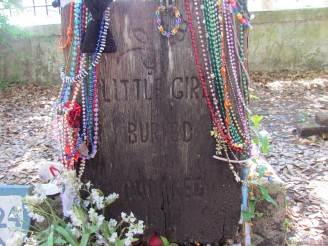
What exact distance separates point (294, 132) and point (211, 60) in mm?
3213

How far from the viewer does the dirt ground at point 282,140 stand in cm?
292

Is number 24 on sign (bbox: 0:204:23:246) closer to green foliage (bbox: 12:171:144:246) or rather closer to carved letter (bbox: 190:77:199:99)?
green foliage (bbox: 12:171:144:246)

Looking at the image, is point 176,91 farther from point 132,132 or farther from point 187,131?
point 132,132

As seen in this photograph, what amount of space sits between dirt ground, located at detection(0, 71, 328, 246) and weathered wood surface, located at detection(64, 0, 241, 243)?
70 centimetres

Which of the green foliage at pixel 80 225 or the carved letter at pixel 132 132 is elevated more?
the carved letter at pixel 132 132

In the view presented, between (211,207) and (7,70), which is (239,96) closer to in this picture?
(211,207)

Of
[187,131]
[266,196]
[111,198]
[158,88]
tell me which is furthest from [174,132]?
[266,196]

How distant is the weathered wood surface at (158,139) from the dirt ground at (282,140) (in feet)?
2.30

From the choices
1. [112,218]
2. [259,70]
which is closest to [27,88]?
[259,70]

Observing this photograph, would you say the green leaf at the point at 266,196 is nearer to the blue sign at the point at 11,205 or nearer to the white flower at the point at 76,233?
the white flower at the point at 76,233

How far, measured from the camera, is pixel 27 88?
7.32 m

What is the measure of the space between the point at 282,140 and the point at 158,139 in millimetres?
2875

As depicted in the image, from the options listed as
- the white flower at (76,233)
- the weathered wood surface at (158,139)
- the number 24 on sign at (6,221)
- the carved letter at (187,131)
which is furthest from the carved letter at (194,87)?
the number 24 on sign at (6,221)

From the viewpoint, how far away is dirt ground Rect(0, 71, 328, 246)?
2.92 metres
